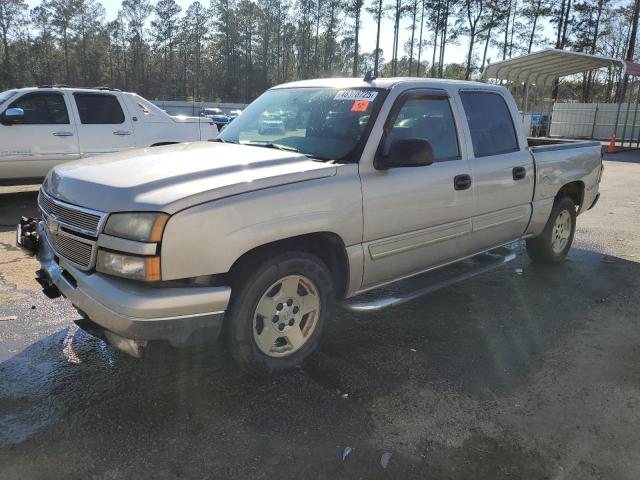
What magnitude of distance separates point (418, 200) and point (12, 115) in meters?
7.00

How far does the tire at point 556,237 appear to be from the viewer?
570cm

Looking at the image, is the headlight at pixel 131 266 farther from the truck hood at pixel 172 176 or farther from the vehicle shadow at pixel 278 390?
the vehicle shadow at pixel 278 390

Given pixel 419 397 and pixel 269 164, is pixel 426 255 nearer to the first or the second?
pixel 419 397

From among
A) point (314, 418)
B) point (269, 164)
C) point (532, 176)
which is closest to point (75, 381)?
point (314, 418)

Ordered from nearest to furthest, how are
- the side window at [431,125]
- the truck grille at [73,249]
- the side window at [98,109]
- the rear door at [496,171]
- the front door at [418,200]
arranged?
the truck grille at [73,249], the front door at [418,200], the side window at [431,125], the rear door at [496,171], the side window at [98,109]

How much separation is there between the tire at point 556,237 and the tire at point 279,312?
10.7 ft

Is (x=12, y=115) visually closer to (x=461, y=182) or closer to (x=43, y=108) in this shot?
(x=43, y=108)

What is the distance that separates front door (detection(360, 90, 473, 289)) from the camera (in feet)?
11.8

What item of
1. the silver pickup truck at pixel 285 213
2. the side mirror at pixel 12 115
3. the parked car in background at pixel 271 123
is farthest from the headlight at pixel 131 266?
the side mirror at pixel 12 115

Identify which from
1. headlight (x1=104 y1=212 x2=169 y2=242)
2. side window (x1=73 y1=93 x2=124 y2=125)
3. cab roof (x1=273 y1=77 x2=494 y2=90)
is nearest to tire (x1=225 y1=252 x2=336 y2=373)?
headlight (x1=104 y1=212 x2=169 y2=242)

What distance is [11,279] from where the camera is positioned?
5.05 meters

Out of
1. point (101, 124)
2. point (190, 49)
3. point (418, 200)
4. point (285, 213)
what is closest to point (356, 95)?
point (418, 200)

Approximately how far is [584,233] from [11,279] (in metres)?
7.41

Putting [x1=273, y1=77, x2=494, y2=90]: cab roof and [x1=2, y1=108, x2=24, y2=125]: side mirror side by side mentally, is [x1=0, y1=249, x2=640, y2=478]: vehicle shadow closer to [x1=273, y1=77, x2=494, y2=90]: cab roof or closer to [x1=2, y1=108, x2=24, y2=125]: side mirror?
[x1=273, y1=77, x2=494, y2=90]: cab roof
